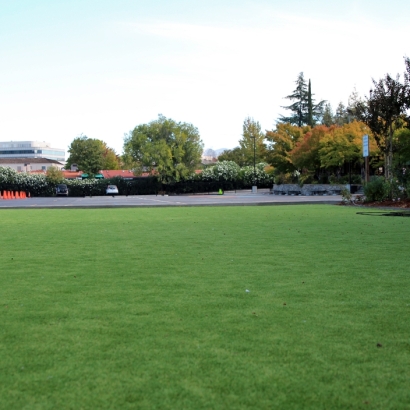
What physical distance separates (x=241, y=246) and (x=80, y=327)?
634cm

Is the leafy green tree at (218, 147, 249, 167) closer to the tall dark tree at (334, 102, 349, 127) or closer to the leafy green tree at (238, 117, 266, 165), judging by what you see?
the leafy green tree at (238, 117, 266, 165)

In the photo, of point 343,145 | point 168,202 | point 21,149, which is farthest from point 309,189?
point 21,149

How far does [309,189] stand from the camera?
54.1 m

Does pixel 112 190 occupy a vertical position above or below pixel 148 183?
below

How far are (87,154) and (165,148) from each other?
154 feet

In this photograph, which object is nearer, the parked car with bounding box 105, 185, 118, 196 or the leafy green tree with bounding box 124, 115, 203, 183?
the parked car with bounding box 105, 185, 118, 196

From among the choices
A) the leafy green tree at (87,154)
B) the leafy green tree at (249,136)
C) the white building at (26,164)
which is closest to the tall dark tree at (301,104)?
the leafy green tree at (249,136)

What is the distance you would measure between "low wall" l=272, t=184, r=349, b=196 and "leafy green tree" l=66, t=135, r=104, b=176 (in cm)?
6359

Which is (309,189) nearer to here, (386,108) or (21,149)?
(386,108)

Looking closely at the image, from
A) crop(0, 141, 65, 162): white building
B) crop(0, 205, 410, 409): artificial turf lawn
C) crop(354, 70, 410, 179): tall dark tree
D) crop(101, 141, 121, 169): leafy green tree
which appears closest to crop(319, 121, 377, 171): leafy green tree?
crop(354, 70, 410, 179): tall dark tree

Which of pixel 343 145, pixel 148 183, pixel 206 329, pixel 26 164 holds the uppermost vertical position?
pixel 26 164

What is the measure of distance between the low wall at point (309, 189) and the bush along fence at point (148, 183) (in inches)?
724

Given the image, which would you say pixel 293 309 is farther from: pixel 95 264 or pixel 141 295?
pixel 95 264

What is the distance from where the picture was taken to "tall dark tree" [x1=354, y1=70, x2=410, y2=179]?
29.9 meters
